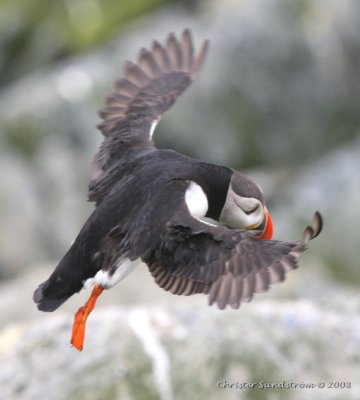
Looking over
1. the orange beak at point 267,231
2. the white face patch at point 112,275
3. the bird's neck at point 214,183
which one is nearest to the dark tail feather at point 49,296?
the white face patch at point 112,275

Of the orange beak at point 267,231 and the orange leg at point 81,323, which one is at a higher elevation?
the orange leg at point 81,323

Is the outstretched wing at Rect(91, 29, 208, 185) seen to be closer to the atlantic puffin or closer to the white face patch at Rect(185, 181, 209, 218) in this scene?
the atlantic puffin

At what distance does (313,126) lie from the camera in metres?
12.8

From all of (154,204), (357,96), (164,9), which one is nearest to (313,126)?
(357,96)

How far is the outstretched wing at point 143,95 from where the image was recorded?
234 inches

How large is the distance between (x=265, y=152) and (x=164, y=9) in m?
2.92

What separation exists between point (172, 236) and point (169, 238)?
20 mm

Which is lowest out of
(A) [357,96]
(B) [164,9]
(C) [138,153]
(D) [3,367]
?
(A) [357,96]

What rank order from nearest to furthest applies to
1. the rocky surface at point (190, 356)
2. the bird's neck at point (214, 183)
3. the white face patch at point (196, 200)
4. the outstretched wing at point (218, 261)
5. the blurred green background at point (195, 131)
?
the outstretched wing at point (218, 261) → the white face patch at point (196, 200) → the bird's neck at point (214, 183) → the rocky surface at point (190, 356) → the blurred green background at point (195, 131)

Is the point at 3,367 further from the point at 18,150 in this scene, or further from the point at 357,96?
the point at 357,96

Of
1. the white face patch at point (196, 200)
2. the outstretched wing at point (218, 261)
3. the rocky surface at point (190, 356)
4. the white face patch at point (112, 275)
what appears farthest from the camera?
the rocky surface at point (190, 356)

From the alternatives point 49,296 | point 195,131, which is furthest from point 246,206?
point 195,131

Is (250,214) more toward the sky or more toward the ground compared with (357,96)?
more toward the sky

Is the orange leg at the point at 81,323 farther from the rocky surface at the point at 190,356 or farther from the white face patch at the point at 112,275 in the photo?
Result: the rocky surface at the point at 190,356
